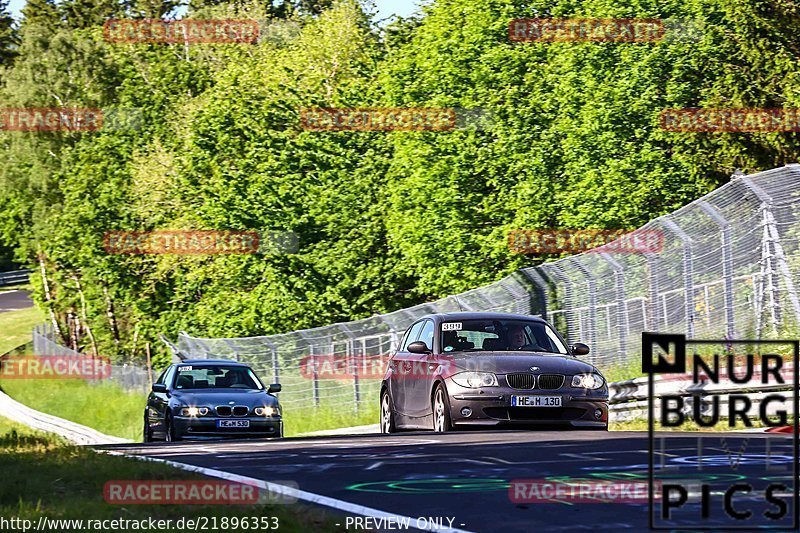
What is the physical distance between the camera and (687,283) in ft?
71.2

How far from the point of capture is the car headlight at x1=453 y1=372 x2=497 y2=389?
1697 cm

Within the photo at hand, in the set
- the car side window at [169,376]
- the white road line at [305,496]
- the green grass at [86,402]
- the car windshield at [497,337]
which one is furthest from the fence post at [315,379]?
the white road line at [305,496]

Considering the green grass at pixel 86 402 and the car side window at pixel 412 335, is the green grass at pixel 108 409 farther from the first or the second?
the car side window at pixel 412 335

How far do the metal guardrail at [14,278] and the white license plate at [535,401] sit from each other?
122 meters

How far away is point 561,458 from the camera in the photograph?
12.4m

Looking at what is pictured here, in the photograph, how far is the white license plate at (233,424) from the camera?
21844 millimetres

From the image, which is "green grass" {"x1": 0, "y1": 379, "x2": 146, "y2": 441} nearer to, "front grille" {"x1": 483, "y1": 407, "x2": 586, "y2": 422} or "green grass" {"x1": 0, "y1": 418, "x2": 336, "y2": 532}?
"front grille" {"x1": 483, "y1": 407, "x2": 586, "y2": 422}

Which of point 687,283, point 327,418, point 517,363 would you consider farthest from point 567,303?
point 327,418

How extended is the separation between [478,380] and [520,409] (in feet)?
1.89

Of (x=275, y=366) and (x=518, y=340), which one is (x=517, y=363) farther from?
(x=275, y=366)

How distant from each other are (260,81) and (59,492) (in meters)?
57.6

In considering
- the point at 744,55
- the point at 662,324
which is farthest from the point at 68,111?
the point at 662,324

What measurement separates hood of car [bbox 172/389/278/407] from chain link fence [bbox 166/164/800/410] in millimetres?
5845

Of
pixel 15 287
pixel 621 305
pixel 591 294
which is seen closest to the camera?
pixel 621 305
